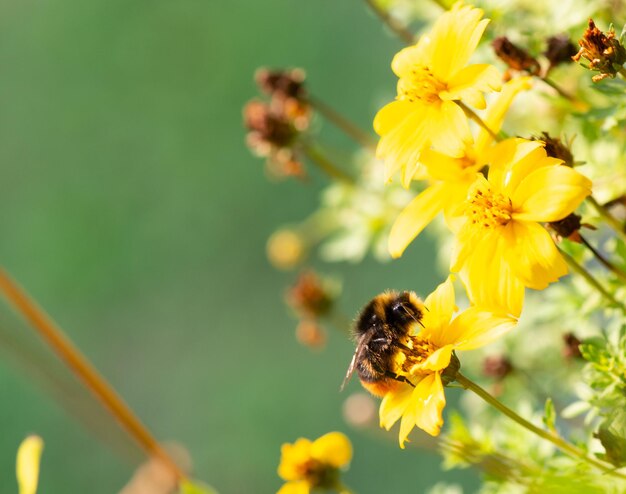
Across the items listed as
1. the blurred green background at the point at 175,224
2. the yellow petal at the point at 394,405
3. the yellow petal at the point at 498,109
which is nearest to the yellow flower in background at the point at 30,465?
the yellow petal at the point at 394,405

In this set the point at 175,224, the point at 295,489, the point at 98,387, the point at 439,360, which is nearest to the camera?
the point at 439,360

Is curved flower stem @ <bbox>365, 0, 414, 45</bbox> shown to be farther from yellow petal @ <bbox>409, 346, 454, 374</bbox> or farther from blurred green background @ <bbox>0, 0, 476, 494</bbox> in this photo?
blurred green background @ <bbox>0, 0, 476, 494</bbox>

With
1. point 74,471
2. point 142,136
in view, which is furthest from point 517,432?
point 142,136

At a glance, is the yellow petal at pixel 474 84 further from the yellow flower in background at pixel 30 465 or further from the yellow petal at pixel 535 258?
the yellow flower in background at pixel 30 465

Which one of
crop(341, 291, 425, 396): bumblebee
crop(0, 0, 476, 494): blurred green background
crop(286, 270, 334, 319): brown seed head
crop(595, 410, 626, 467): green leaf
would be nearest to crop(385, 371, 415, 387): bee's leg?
crop(341, 291, 425, 396): bumblebee

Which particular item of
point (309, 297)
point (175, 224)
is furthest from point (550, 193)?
point (175, 224)

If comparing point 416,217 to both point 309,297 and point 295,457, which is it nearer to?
point 295,457

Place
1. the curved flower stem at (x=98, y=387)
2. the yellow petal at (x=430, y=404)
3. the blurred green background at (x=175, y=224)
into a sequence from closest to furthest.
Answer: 1. the yellow petal at (x=430, y=404)
2. the curved flower stem at (x=98, y=387)
3. the blurred green background at (x=175, y=224)
